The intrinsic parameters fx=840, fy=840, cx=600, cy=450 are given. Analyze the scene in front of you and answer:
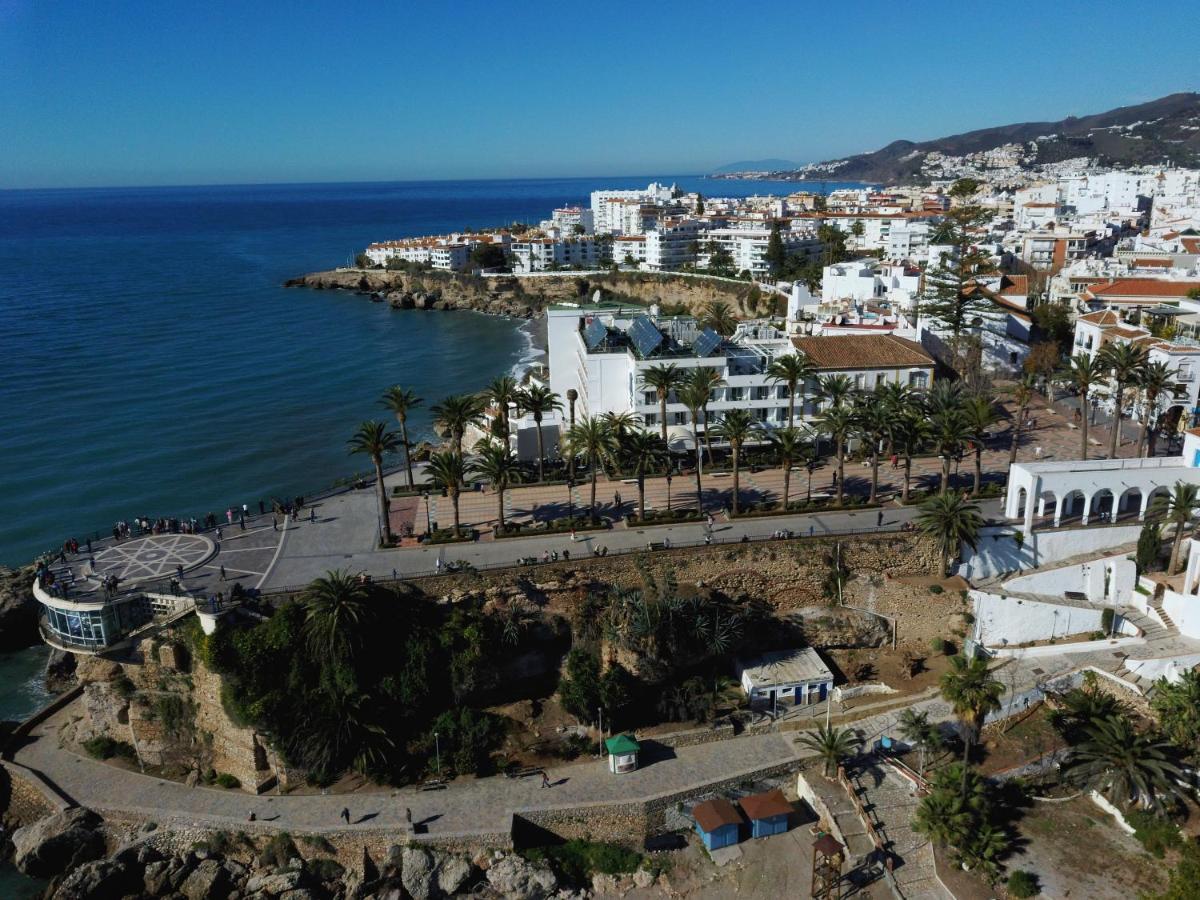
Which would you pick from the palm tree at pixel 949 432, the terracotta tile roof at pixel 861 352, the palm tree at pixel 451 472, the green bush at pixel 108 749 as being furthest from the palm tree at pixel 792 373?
the green bush at pixel 108 749

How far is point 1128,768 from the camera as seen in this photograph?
23578mm

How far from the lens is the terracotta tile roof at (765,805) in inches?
969

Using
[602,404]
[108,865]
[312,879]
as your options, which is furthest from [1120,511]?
[108,865]

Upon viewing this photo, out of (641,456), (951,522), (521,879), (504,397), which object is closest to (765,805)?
(521,879)

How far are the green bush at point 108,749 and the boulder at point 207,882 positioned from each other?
608 cm

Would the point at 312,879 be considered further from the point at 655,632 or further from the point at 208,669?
the point at 655,632

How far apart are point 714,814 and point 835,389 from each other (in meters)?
19.6

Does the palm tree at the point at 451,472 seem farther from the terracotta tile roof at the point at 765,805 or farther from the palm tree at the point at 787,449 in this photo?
the terracotta tile roof at the point at 765,805

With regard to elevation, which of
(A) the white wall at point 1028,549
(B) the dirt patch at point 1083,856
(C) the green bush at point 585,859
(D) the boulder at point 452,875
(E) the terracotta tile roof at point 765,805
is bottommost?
(C) the green bush at point 585,859

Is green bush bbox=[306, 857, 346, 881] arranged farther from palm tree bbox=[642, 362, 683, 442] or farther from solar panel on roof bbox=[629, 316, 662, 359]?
solar panel on roof bbox=[629, 316, 662, 359]

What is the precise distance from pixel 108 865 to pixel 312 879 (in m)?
5.92

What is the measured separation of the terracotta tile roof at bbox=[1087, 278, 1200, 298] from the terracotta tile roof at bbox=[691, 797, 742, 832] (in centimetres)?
4678

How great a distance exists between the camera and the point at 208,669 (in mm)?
26641

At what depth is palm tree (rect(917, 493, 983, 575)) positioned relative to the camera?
29641 mm
